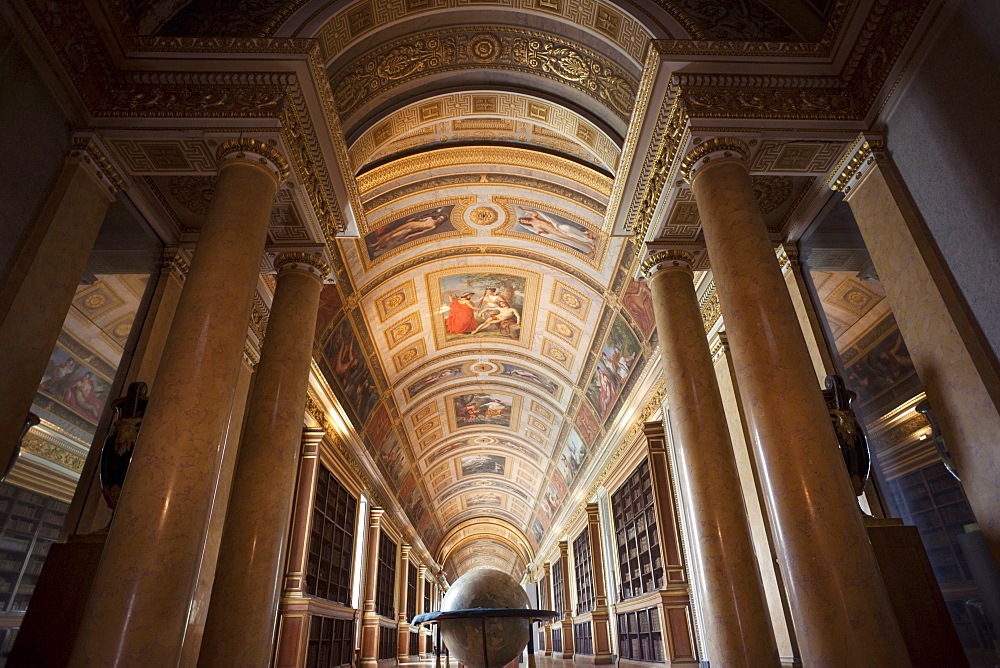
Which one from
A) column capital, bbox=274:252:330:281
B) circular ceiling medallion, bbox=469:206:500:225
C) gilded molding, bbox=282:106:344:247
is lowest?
column capital, bbox=274:252:330:281

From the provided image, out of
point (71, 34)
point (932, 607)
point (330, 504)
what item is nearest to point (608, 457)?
point (330, 504)

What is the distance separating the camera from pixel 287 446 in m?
6.41

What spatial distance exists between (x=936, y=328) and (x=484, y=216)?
351 inches

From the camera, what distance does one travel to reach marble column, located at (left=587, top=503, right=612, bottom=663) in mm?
16156

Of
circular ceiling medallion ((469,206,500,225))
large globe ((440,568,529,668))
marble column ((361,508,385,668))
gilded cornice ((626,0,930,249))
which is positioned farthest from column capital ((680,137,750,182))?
marble column ((361,508,385,668))

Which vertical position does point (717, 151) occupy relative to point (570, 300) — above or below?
below

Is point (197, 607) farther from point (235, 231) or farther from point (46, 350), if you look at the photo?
point (235, 231)

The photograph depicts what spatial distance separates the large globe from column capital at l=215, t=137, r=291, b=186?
16.2ft

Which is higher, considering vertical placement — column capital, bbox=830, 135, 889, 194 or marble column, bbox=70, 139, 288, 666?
column capital, bbox=830, 135, 889, 194

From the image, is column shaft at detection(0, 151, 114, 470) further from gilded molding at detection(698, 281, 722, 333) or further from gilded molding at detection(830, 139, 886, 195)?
gilded molding at detection(698, 281, 722, 333)

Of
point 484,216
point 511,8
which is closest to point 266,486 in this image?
point 511,8

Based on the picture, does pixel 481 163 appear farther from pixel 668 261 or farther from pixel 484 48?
pixel 668 261

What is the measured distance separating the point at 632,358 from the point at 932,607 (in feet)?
26.9

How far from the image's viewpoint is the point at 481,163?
11047 millimetres
